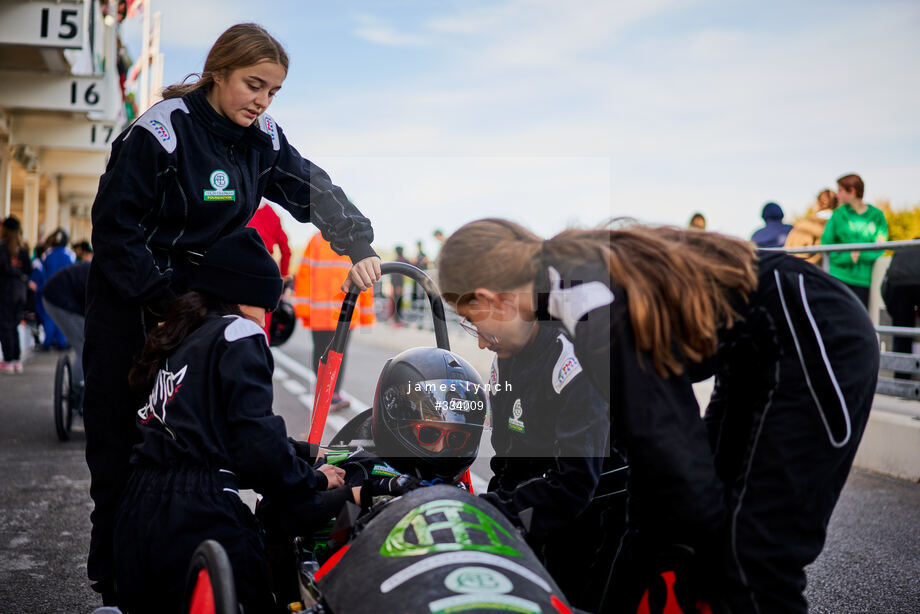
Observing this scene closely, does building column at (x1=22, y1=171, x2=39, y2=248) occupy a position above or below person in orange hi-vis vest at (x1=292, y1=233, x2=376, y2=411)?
above

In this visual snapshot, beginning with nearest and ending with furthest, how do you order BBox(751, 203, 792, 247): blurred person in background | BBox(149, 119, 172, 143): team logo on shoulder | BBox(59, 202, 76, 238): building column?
BBox(149, 119, 172, 143): team logo on shoulder < BBox(751, 203, 792, 247): blurred person in background < BBox(59, 202, 76, 238): building column

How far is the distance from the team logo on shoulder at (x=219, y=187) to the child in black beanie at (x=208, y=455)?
0.40m

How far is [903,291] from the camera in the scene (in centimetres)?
717

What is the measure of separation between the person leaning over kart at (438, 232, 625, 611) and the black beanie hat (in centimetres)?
57

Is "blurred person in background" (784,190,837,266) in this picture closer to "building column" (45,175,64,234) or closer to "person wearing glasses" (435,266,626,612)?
"person wearing glasses" (435,266,626,612)

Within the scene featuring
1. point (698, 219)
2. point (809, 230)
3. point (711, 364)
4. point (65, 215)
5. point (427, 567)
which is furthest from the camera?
point (65, 215)

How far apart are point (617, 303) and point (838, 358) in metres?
0.56

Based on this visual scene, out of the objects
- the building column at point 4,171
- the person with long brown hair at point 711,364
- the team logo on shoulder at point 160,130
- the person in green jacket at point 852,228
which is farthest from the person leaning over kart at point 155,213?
the building column at point 4,171

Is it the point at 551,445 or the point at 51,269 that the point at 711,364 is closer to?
the point at 551,445

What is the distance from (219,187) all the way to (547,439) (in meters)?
1.32

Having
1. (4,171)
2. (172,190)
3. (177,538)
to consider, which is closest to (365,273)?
(172,190)

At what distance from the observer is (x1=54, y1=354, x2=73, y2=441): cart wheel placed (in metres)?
6.73

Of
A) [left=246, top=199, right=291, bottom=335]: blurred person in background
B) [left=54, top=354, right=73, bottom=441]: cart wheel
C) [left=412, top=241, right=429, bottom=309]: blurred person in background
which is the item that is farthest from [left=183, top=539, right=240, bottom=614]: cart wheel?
[left=412, top=241, right=429, bottom=309]: blurred person in background

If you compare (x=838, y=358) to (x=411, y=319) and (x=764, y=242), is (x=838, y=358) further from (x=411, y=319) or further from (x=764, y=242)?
(x=411, y=319)
